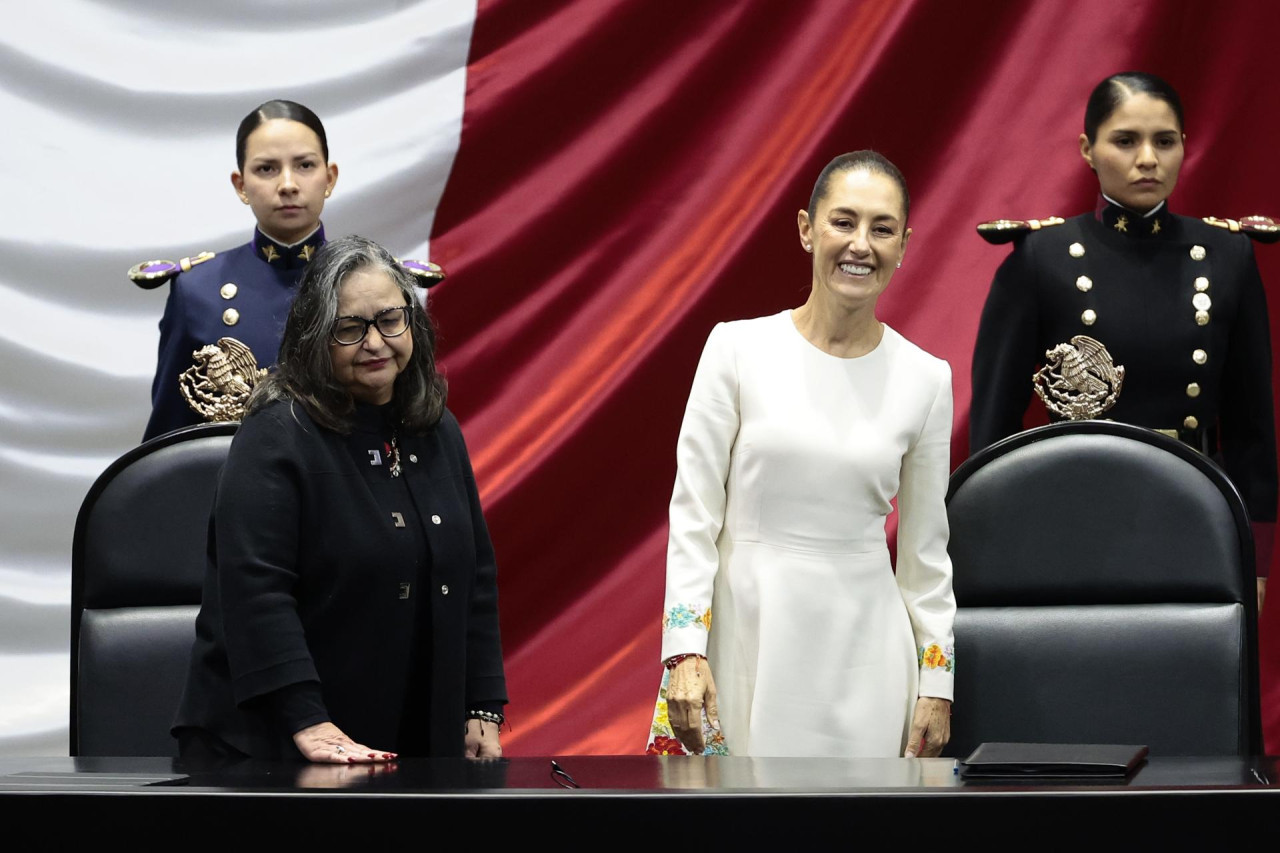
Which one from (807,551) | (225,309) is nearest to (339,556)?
(807,551)

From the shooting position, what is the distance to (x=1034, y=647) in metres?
2.08

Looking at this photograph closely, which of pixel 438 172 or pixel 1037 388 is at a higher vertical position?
pixel 438 172

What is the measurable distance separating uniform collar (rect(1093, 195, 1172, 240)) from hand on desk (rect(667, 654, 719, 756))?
113 centimetres

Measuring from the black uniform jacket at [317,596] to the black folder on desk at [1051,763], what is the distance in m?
0.69

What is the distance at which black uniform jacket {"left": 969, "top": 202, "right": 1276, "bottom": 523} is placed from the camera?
2578mm

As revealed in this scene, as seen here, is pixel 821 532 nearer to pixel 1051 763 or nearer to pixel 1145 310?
pixel 1051 763

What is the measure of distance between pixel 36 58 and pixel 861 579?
2390mm

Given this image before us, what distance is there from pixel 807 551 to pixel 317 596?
63 cm

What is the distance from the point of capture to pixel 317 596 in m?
1.88

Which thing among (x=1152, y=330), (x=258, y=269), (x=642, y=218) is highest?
(x=642, y=218)

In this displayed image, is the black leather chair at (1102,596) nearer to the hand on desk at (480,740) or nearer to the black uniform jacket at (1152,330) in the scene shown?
the black uniform jacket at (1152,330)

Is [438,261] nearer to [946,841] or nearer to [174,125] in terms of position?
[174,125]

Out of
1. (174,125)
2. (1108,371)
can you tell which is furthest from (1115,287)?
(174,125)

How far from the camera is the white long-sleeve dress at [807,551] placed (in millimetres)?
2062
